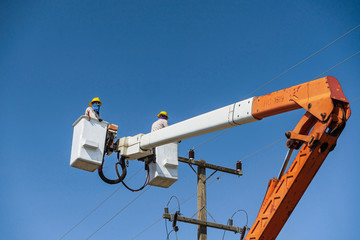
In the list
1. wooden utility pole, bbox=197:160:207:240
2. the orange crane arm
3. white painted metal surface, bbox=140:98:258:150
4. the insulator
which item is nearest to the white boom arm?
white painted metal surface, bbox=140:98:258:150

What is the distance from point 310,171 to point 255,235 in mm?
998

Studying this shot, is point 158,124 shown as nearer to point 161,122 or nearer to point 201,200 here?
point 161,122

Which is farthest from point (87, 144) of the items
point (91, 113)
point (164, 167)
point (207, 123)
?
point (207, 123)

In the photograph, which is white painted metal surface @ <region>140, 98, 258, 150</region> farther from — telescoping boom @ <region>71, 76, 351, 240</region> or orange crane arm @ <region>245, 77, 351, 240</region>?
orange crane arm @ <region>245, 77, 351, 240</region>

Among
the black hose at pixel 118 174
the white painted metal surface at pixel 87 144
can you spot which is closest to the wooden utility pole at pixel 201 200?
the black hose at pixel 118 174

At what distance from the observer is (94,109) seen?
9039mm

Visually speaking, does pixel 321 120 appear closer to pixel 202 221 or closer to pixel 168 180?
pixel 168 180

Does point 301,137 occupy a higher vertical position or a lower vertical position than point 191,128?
lower

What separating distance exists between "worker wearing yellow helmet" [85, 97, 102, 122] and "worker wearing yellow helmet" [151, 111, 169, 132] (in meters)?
1.12

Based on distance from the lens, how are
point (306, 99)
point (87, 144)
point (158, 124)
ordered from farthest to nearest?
1. point (158, 124)
2. point (87, 144)
3. point (306, 99)

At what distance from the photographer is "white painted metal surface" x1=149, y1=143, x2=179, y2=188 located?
896cm

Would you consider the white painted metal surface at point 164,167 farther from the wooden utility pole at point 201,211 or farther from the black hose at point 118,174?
the wooden utility pole at point 201,211

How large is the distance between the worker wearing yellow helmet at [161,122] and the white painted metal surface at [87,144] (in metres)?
1.20

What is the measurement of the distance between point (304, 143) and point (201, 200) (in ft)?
22.7
